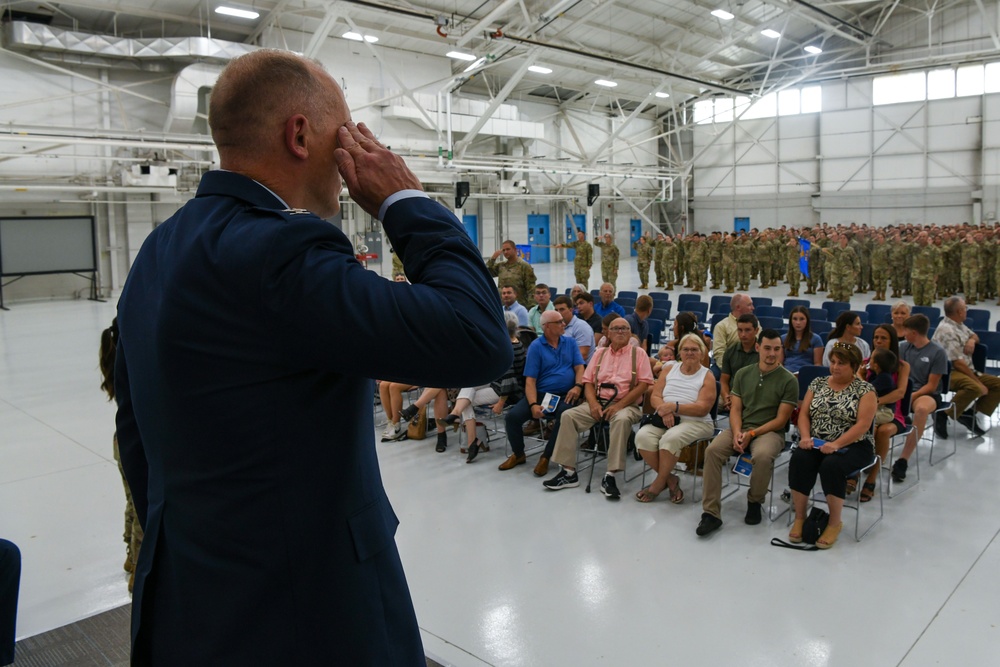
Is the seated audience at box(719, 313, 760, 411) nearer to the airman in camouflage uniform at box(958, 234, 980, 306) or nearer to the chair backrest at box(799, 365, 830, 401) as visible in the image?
the chair backrest at box(799, 365, 830, 401)

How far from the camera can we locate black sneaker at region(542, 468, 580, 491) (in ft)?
17.5

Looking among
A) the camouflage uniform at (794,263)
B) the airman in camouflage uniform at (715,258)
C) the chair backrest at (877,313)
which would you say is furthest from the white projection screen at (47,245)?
the chair backrest at (877,313)

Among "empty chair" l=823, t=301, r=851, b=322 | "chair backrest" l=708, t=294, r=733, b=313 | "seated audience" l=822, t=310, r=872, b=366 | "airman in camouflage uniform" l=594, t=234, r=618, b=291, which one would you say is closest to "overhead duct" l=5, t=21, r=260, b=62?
"airman in camouflage uniform" l=594, t=234, r=618, b=291

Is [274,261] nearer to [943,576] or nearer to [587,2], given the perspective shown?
[943,576]

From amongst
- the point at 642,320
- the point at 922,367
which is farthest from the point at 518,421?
the point at 922,367

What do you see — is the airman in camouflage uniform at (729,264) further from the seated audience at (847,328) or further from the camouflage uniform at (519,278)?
the seated audience at (847,328)

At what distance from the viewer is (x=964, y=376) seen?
611 cm

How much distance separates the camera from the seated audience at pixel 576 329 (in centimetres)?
670

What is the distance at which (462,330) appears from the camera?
0.92 metres

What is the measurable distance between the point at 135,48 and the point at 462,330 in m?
18.8

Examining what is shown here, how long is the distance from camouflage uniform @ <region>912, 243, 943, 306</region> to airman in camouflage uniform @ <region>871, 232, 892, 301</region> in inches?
50.0

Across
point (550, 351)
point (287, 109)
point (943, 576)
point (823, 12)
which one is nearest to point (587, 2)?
point (823, 12)

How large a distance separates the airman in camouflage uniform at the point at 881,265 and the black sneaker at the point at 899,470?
11.4 metres

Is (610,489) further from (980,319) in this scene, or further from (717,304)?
(717,304)
